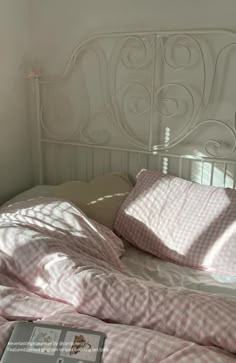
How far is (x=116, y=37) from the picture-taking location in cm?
219

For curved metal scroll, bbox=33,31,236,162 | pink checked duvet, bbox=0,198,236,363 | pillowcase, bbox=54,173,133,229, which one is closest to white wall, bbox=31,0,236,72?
curved metal scroll, bbox=33,31,236,162

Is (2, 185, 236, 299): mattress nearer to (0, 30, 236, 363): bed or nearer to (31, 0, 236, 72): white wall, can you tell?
(0, 30, 236, 363): bed

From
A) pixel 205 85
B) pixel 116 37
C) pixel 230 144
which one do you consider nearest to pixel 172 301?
pixel 230 144

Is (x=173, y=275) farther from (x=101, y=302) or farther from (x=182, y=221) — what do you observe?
(x=101, y=302)

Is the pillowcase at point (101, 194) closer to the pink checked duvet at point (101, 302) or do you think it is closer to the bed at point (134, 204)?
the bed at point (134, 204)

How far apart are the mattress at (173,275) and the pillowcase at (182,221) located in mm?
40

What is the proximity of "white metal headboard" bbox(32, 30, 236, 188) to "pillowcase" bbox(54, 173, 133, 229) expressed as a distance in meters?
0.16

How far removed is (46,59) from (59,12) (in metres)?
0.29

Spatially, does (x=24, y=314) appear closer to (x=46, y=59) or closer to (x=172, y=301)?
(x=172, y=301)

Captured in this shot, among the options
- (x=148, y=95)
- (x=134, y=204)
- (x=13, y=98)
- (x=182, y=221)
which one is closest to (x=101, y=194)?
(x=134, y=204)

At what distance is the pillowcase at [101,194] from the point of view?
2.08m

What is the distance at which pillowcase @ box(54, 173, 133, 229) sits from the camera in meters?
2.08

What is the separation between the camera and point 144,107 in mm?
2229

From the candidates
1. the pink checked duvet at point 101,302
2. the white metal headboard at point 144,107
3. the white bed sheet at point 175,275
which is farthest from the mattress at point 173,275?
the white metal headboard at point 144,107
